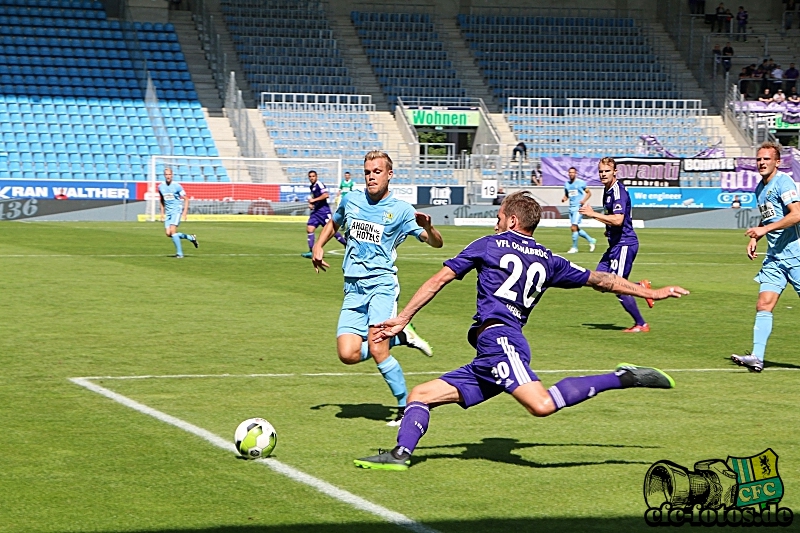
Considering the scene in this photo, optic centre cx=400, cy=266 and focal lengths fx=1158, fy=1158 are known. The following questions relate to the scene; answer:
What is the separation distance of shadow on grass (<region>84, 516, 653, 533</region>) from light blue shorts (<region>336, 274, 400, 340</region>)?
301cm

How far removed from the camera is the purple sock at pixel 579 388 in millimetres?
7449

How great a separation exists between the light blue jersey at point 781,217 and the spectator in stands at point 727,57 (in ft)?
158

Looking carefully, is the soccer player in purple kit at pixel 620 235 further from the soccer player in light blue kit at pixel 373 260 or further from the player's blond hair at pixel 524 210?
the player's blond hair at pixel 524 210

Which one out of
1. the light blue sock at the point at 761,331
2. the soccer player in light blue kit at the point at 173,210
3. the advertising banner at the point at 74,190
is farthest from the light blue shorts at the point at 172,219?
the light blue sock at the point at 761,331

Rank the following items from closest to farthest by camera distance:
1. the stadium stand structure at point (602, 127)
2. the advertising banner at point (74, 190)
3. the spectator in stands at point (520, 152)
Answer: the advertising banner at point (74, 190) → the spectator in stands at point (520, 152) → the stadium stand structure at point (602, 127)

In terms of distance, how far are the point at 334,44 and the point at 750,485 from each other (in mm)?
50032

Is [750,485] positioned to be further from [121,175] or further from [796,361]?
[121,175]

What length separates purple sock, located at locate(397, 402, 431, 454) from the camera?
7.43 metres

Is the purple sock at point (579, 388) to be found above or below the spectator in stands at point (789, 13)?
below

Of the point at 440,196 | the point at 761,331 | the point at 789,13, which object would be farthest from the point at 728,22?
the point at 761,331

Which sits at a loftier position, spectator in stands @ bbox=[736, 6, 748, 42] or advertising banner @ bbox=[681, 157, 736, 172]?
spectator in stands @ bbox=[736, 6, 748, 42]

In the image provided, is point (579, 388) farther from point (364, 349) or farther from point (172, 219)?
point (172, 219)

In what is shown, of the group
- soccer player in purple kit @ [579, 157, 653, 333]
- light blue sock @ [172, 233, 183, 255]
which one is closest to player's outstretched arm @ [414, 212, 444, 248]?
soccer player in purple kit @ [579, 157, 653, 333]

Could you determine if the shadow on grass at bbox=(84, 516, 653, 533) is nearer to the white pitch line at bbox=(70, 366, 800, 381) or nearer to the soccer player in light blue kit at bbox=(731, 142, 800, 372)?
the white pitch line at bbox=(70, 366, 800, 381)
